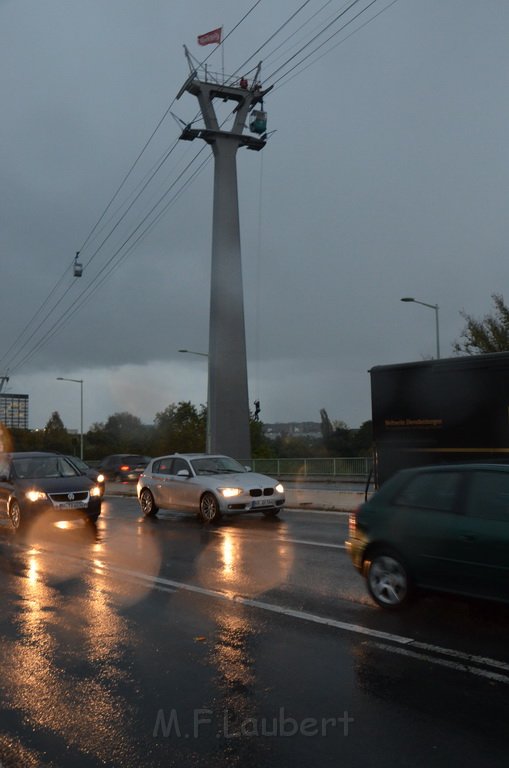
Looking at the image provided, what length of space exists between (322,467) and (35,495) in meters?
20.5

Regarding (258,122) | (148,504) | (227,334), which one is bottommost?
(148,504)

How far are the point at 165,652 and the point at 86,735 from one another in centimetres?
176

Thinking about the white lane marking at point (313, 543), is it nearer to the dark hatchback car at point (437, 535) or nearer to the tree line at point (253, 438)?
the dark hatchback car at point (437, 535)

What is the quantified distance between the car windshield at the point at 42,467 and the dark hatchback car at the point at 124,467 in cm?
1991

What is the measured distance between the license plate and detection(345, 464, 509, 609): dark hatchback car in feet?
28.6

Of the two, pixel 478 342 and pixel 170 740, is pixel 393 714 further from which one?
pixel 478 342

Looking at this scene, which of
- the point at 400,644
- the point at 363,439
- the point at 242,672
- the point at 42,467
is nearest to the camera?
the point at 242,672

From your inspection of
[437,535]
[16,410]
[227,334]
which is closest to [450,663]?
[437,535]

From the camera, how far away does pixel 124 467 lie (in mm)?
37438

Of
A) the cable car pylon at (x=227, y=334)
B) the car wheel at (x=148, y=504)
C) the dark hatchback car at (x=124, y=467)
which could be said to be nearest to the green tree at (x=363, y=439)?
the cable car pylon at (x=227, y=334)

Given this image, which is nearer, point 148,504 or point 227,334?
point 148,504

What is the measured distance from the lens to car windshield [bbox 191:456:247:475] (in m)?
16.8

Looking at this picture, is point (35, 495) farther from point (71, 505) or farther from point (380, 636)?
point (380, 636)

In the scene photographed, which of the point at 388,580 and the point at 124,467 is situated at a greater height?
the point at 124,467
